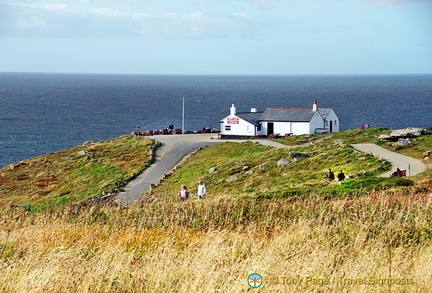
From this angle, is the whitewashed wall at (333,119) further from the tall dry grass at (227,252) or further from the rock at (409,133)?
the tall dry grass at (227,252)

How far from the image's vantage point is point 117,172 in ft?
164

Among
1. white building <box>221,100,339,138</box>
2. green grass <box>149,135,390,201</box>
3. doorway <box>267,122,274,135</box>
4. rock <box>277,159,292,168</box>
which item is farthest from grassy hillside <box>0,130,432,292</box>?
doorway <box>267,122,274,135</box>

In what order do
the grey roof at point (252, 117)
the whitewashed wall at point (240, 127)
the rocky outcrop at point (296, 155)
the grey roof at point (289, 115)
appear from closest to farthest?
1. the rocky outcrop at point (296, 155)
2. the grey roof at point (289, 115)
3. the whitewashed wall at point (240, 127)
4. the grey roof at point (252, 117)

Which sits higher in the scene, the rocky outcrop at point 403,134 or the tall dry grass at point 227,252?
the tall dry grass at point 227,252

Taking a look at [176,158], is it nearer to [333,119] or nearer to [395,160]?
Answer: [395,160]

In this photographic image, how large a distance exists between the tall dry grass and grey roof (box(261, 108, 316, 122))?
172 feet

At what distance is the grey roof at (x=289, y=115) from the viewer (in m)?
66.9

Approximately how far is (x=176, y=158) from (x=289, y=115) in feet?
66.8

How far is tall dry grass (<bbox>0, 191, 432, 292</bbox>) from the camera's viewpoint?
9398 mm

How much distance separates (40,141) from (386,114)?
7885 cm

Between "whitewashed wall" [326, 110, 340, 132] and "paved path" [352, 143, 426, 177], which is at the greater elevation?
"whitewashed wall" [326, 110, 340, 132]

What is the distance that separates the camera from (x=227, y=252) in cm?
1058

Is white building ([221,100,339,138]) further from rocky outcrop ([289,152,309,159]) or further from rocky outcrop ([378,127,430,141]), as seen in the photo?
rocky outcrop ([289,152,309,159])

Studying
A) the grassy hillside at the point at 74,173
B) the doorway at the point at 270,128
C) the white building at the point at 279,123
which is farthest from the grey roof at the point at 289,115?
the grassy hillside at the point at 74,173
